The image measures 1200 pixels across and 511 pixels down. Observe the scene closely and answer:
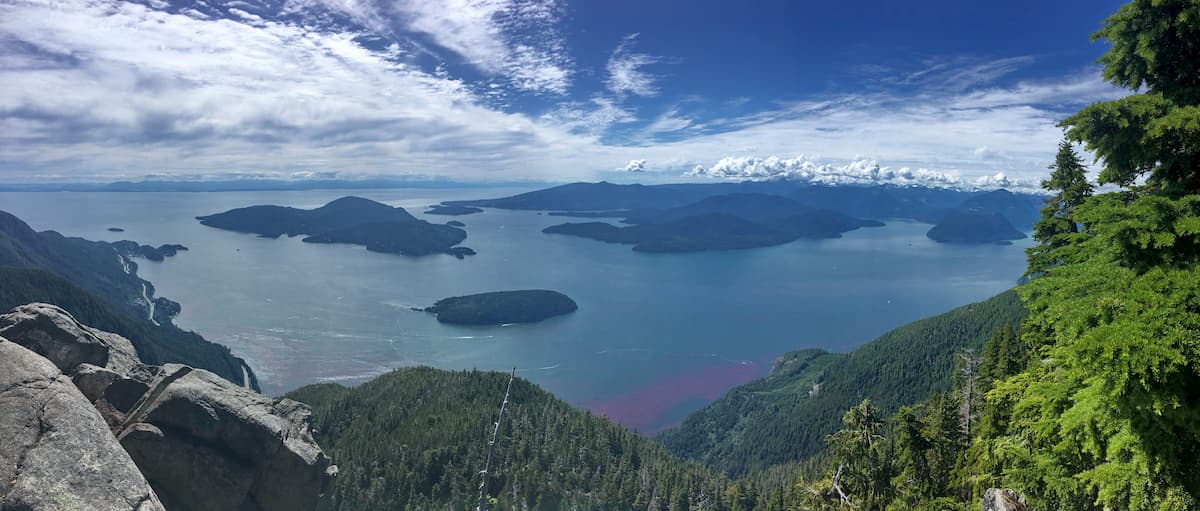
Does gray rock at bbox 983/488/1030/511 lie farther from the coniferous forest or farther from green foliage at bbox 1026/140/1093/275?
green foliage at bbox 1026/140/1093/275

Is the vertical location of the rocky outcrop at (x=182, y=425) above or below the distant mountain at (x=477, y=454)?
above

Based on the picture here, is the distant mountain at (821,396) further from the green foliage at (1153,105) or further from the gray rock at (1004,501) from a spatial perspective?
the green foliage at (1153,105)

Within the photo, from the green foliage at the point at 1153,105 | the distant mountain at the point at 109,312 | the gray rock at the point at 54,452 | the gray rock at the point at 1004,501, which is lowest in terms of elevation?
the distant mountain at the point at 109,312

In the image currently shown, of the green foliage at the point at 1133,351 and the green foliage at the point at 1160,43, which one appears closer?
the green foliage at the point at 1133,351

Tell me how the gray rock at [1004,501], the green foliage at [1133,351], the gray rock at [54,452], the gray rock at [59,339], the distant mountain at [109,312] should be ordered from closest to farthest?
the green foliage at [1133,351]
the gray rock at [54,452]
the gray rock at [1004,501]
the gray rock at [59,339]
the distant mountain at [109,312]

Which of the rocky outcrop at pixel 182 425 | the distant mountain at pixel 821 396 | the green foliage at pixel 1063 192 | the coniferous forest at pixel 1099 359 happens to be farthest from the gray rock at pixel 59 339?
the distant mountain at pixel 821 396

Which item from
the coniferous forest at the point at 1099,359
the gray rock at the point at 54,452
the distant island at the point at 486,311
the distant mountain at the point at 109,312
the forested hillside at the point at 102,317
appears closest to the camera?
the coniferous forest at the point at 1099,359

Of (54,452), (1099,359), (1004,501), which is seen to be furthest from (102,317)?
(1099,359)

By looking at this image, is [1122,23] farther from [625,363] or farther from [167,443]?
[625,363]

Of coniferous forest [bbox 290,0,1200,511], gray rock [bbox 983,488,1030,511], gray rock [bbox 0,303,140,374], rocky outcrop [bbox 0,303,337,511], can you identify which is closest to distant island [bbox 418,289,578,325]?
rocky outcrop [bbox 0,303,337,511]
